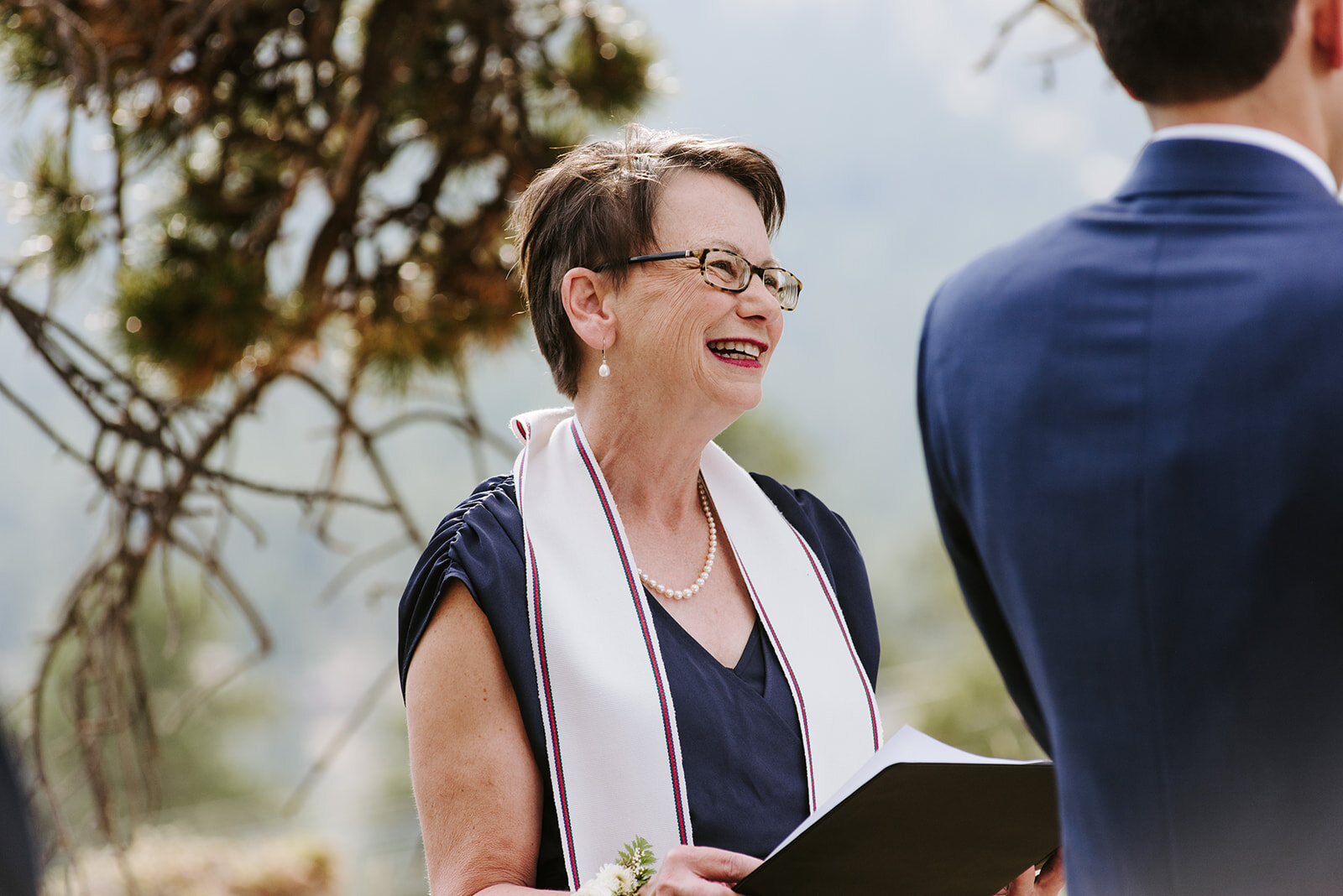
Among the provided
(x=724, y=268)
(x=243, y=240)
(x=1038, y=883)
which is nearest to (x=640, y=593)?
(x=724, y=268)

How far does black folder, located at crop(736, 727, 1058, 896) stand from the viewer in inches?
45.8

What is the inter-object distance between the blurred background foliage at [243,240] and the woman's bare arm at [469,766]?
0.83 meters

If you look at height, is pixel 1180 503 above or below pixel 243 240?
below

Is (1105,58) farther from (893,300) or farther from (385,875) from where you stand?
(893,300)

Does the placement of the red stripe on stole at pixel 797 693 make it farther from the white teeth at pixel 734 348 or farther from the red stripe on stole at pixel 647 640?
the white teeth at pixel 734 348

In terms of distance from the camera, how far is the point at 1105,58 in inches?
36.5

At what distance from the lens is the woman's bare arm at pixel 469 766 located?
1.41 meters

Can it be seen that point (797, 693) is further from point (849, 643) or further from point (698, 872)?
point (698, 872)

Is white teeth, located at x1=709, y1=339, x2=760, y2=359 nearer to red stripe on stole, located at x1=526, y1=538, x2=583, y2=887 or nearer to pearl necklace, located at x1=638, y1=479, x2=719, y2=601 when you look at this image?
pearl necklace, located at x1=638, y1=479, x2=719, y2=601

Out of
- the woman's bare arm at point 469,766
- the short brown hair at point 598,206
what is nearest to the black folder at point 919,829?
the woman's bare arm at point 469,766

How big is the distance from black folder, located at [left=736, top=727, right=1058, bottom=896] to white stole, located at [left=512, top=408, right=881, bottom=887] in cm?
25

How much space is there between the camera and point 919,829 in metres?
1.25

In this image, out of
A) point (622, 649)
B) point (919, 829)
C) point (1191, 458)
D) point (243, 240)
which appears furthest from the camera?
point (243, 240)

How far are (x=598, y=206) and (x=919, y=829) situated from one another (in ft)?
3.12
